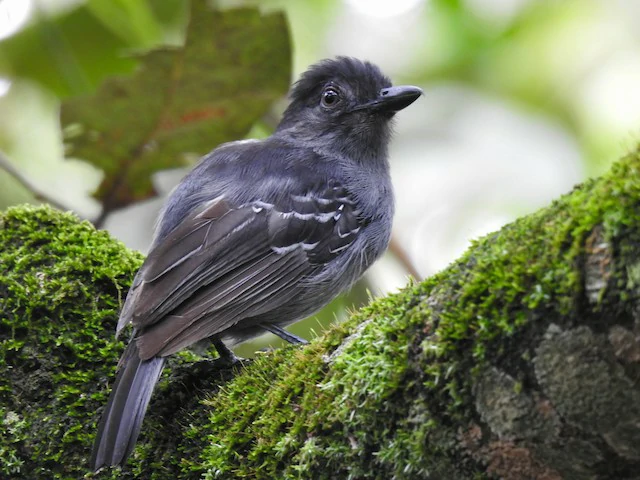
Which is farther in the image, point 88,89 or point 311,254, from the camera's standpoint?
point 88,89

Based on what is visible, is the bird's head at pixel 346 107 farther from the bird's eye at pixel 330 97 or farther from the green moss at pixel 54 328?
the green moss at pixel 54 328

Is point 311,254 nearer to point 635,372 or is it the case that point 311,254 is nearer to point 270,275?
point 270,275

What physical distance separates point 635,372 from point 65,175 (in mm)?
5513

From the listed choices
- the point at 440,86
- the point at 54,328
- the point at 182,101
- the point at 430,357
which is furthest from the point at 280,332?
the point at 440,86

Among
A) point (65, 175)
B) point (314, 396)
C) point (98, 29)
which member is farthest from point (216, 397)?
point (65, 175)

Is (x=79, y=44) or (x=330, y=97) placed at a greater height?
(x=79, y=44)

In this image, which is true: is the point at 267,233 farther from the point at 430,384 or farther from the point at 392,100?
the point at 430,384

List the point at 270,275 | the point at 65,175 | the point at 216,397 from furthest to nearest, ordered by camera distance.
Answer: the point at 65,175 < the point at 270,275 < the point at 216,397

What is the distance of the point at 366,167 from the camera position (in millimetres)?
4594

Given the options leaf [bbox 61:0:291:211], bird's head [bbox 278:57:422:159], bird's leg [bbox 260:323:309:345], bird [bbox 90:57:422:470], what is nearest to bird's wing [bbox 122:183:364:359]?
bird [bbox 90:57:422:470]

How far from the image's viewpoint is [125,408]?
105 inches

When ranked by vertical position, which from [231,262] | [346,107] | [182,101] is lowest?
[231,262]

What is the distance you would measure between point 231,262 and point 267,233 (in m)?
0.31

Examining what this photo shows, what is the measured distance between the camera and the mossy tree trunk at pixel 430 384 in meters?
1.71
